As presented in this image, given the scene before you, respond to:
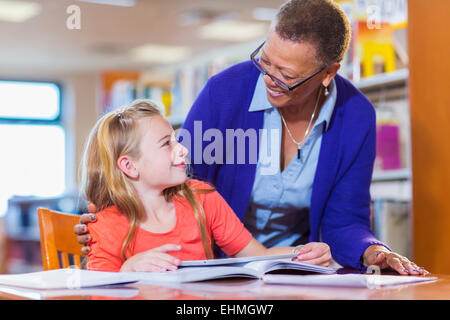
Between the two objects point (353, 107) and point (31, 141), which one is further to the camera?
point (31, 141)

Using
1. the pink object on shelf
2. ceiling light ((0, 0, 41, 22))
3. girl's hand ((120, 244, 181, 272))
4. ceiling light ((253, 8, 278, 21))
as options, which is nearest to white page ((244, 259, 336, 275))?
girl's hand ((120, 244, 181, 272))

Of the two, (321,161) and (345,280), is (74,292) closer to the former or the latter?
(345,280)

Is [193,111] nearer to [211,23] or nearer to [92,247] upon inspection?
[92,247]

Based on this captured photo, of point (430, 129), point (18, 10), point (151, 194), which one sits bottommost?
point (151, 194)

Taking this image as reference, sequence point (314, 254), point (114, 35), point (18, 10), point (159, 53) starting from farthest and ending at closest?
point (159, 53)
point (114, 35)
point (18, 10)
point (314, 254)

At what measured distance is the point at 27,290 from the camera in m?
0.71

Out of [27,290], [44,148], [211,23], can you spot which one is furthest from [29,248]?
[27,290]

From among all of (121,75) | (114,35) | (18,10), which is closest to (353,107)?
(121,75)

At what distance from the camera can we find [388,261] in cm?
98

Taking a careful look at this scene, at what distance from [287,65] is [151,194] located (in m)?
0.36

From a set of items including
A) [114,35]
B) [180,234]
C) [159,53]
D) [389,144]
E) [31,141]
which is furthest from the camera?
[31,141]

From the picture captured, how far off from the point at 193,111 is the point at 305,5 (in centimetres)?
33
